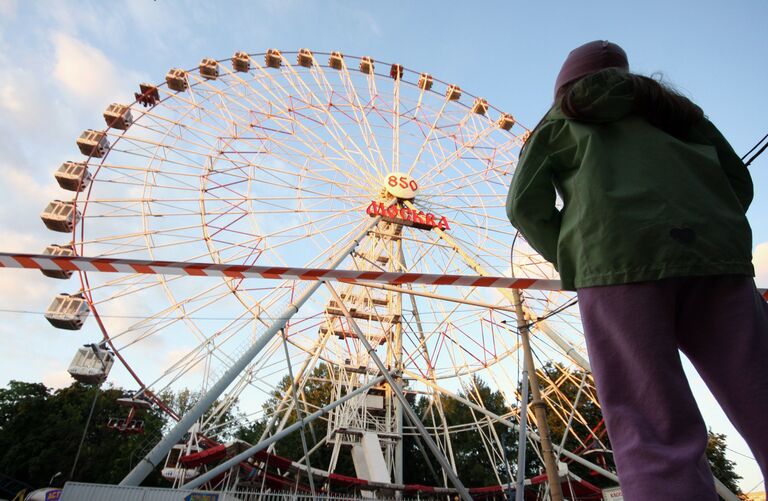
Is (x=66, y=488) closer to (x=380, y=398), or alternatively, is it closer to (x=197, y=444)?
(x=197, y=444)

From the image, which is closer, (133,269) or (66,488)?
(133,269)

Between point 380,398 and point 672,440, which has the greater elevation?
point 380,398

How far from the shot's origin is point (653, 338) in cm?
112

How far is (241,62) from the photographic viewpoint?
56.1 ft

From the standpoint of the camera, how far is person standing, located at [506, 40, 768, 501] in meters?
1.04

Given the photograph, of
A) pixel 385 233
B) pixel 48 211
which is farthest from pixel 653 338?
pixel 48 211

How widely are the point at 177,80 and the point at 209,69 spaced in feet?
4.04

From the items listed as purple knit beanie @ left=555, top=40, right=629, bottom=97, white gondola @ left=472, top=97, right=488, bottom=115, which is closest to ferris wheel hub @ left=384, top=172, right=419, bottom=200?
white gondola @ left=472, top=97, right=488, bottom=115

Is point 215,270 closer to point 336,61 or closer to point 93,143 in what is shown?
point 93,143

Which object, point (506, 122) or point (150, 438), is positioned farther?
point (150, 438)

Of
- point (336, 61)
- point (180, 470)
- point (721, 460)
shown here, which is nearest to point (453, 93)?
point (336, 61)

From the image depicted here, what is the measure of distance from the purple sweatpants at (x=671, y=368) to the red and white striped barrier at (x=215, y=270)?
6.12 feet

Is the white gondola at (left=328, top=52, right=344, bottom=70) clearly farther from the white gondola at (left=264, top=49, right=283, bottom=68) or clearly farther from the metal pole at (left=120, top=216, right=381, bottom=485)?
the metal pole at (left=120, top=216, right=381, bottom=485)

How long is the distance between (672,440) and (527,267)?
1521 centimetres
